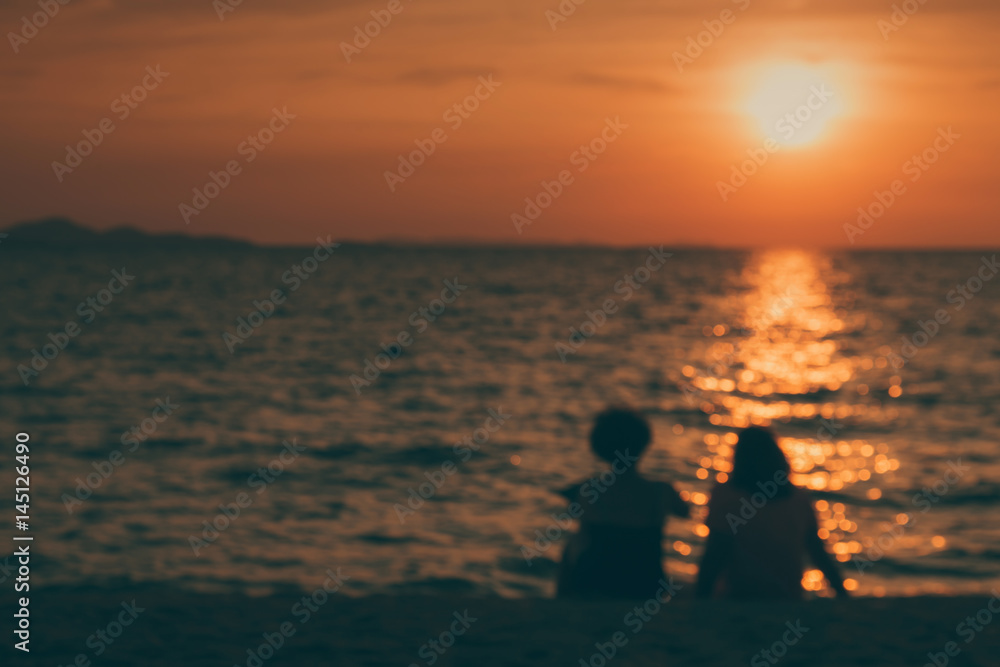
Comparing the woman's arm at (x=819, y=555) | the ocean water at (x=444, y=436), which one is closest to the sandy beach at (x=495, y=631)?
the woman's arm at (x=819, y=555)

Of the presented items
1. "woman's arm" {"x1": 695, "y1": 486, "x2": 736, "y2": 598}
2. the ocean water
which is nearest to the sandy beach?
"woman's arm" {"x1": 695, "y1": 486, "x2": 736, "y2": 598}

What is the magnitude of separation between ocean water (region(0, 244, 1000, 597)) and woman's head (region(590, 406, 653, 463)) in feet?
20.2

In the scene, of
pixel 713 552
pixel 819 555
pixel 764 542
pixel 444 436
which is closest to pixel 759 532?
pixel 764 542

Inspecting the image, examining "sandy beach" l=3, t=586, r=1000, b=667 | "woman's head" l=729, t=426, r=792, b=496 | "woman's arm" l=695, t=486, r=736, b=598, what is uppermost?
"woman's head" l=729, t=426, r=792, b=496

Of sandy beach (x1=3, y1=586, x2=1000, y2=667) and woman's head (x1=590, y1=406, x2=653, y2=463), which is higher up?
woman's head (x1=590, y1=406, x2=653, y2=463)

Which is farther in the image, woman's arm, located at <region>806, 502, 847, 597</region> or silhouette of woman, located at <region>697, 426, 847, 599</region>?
woman's arm, located at <region>806, 502, 847, 597</region>

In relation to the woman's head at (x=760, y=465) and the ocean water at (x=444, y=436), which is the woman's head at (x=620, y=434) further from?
the ocean water at (x=444, y=436)

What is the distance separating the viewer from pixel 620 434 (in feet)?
17.2

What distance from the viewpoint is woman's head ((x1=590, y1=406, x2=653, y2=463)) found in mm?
5246

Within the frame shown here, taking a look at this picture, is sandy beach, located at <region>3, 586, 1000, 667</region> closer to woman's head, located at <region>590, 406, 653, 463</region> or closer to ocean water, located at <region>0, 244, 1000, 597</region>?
woman's head, located at <region>590, 406, 653, 463</region>

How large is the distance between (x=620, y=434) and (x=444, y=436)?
54.1ft

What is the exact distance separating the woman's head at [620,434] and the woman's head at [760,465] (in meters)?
0.46

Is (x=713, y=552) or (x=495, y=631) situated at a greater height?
(x=713, y=552)

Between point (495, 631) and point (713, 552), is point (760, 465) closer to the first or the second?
point (713, 552)
